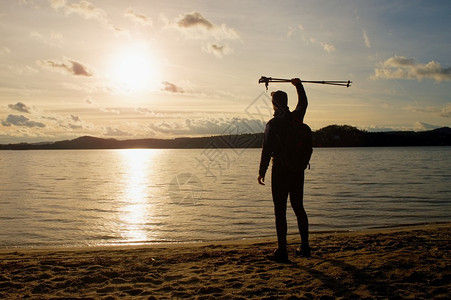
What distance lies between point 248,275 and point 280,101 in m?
3.12

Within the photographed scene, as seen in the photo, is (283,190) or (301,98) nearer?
(283,190)

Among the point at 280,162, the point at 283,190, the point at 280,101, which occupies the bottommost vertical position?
A: the point at 283,190

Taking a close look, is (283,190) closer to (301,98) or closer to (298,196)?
(298,196)

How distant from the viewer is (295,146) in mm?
6984

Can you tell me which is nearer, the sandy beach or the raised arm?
the sandy beach

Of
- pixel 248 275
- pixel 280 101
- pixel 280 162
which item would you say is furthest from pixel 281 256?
pixel 280 101

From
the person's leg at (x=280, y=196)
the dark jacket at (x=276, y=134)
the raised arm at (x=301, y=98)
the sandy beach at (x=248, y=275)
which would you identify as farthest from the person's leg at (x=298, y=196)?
the raised arm at (x=301, y=98)

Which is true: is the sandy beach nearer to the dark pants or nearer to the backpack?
the dark pants

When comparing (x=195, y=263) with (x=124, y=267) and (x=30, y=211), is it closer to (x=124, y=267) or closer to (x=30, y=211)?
(x=124, y=267)

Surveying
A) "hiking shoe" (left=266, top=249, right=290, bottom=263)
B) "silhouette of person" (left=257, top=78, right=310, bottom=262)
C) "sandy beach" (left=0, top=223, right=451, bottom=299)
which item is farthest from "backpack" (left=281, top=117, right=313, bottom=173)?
"sandy beach" (left=0, top=223, right=451, bottom=299)

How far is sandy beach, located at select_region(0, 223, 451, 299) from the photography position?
5559 mm

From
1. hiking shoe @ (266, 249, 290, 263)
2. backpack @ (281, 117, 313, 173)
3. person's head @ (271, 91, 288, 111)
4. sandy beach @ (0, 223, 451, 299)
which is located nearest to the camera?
sandy beach @ (0, 223, 451, 299)

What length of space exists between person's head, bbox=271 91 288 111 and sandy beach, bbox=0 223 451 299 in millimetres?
2863

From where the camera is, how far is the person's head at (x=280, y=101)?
23.3ft
